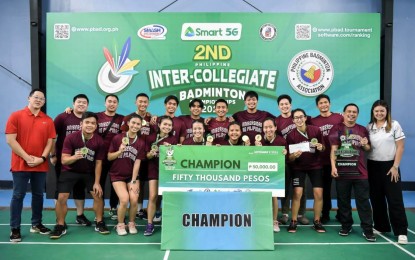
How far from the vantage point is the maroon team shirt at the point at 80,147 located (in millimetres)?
4715

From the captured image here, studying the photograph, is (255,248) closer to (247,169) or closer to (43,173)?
(247,169)

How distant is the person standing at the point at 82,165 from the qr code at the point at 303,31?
4.72 m

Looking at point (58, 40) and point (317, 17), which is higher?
point (317, 17)

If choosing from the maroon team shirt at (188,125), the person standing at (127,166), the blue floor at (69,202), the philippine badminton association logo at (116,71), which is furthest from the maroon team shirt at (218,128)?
the philippine badminton association logo at (116,71)

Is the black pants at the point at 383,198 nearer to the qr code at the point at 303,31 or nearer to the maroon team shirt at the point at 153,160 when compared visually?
the maroon team shirt at the point at 153,160

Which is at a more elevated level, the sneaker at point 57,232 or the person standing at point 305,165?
the person standing at point 305,165

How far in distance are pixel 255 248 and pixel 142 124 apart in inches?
88.8

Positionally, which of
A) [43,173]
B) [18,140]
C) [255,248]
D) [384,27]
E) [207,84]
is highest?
[384,27]

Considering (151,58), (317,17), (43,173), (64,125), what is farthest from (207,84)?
(43,173)

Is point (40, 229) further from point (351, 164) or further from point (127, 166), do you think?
point (351, 164)

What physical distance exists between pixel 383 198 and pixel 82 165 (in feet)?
13.9

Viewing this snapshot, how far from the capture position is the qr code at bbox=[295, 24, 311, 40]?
731 centimetres

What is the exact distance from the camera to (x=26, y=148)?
14.8ft

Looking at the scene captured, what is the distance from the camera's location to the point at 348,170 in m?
4.74
